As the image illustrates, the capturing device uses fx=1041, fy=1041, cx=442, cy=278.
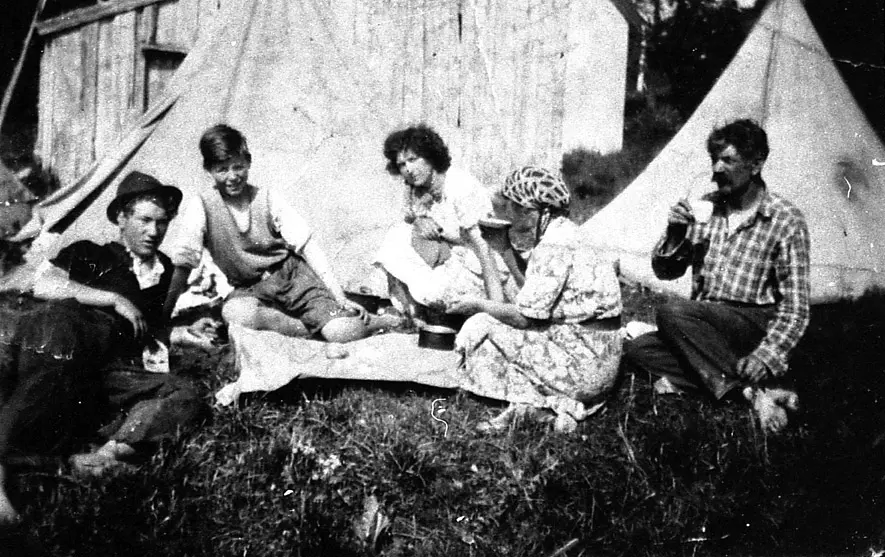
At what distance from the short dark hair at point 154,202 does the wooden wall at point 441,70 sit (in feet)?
0.84

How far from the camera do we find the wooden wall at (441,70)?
191 inches

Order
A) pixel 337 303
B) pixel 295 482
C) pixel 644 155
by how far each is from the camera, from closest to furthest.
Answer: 1. pixel 295 482
2. pixel 337 303
3. pixel 644 155

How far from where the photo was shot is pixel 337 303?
5.13 meters

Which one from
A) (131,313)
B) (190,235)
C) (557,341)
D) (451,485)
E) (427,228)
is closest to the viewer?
(451,485)

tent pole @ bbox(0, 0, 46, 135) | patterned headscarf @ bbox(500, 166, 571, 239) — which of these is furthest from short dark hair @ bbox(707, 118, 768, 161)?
tent pole @ bbox(0, 0, 46, 135)

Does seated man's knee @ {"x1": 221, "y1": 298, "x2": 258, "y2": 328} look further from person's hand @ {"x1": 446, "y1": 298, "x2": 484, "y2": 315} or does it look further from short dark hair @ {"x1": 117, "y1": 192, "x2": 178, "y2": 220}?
person's hand @ {"x1": 446, "y1": 298, "x2": 484, "y2": 315}

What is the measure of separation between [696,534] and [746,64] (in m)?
2.40

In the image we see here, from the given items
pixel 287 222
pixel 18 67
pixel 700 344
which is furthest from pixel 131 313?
pixel 700 344

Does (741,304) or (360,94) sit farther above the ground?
(360,94)

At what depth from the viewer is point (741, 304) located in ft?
16.5

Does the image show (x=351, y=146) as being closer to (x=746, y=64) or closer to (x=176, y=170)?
(x=176, y=170)

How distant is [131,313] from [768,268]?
299cm

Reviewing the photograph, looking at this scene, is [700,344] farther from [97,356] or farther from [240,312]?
[97,356]

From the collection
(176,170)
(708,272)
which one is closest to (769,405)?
A: (708,272)
